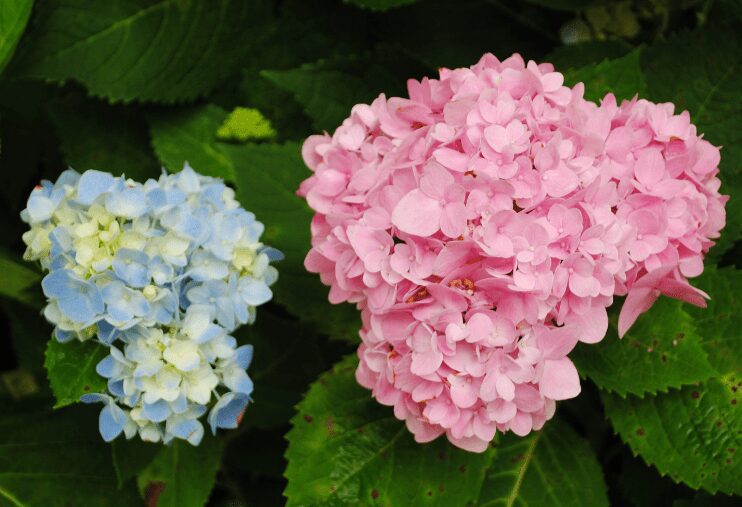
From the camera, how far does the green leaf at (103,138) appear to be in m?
1.31

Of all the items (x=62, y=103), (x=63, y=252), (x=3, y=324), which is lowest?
(x=3, y=324)

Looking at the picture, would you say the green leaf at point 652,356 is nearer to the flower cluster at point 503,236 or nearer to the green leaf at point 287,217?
the flower cluster at point 503,236

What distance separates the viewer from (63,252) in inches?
33.6

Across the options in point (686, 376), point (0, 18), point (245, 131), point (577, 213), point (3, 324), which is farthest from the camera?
point (3, 324)

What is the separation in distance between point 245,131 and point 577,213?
58 cm

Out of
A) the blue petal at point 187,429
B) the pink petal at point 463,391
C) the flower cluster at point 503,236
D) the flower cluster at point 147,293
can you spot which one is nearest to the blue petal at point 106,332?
the flower cluster at point 147,293

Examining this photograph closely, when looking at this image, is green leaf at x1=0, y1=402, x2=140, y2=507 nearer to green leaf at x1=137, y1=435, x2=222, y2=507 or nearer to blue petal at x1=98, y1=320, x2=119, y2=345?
green leaf at x1=137, y1=435, x2=222, y2=507

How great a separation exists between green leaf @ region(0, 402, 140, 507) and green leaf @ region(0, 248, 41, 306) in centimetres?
20

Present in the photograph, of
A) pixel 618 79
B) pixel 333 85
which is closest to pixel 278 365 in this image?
pixel 333 85

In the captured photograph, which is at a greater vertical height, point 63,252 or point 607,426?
point 63,252

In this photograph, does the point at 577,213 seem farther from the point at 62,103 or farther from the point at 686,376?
the point at 62,103

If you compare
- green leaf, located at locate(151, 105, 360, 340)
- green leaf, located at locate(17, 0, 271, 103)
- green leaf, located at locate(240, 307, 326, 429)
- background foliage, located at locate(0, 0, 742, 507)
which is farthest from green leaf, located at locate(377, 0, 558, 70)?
green leaf, located at locate(240, 307, 326, 429)

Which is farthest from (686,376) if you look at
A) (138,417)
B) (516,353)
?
(138,417)

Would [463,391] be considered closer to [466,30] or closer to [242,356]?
[242,356]
